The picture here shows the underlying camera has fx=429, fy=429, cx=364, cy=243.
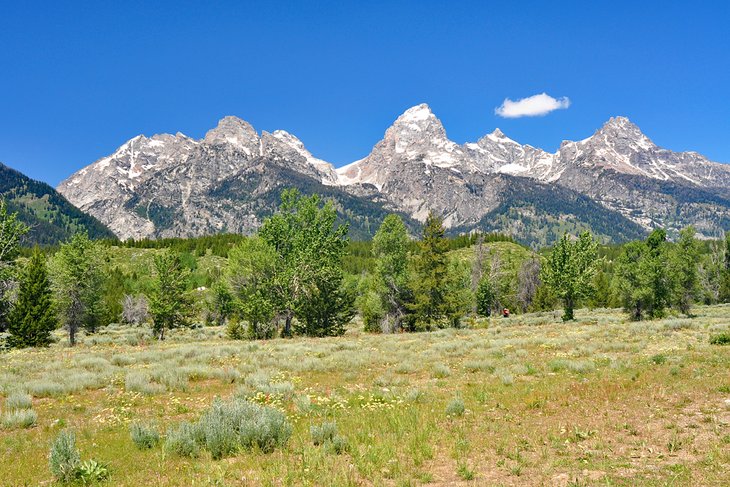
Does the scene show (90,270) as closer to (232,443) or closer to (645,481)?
(232,443)

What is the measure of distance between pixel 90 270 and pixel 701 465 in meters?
51.1

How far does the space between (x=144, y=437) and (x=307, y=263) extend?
34.0m

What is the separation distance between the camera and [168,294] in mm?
50062

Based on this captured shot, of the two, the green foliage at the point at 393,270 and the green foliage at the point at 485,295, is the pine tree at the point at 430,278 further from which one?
the green foliage at the point at 485,295

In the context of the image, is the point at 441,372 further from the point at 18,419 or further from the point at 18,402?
the point at 18,402

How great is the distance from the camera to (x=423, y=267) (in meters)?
47.5

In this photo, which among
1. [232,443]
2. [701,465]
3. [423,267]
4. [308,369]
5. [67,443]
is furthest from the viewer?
[423,267]

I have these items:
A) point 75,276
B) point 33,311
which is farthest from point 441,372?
point 33,311

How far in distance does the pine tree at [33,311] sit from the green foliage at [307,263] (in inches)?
908

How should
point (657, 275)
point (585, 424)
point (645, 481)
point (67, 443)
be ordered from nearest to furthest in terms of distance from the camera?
point (645, 481) < point (67, 443) < point (585, 424) < point (657, 275)

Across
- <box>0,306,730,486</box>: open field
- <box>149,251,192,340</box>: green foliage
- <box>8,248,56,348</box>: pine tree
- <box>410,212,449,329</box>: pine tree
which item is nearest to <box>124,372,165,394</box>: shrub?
<box>0,306,730,486</box>: open field

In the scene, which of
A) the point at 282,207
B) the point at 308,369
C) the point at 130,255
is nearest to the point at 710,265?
the point at 282,207

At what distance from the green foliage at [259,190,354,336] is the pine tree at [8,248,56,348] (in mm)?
23069

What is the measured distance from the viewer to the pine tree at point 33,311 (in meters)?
42.8
